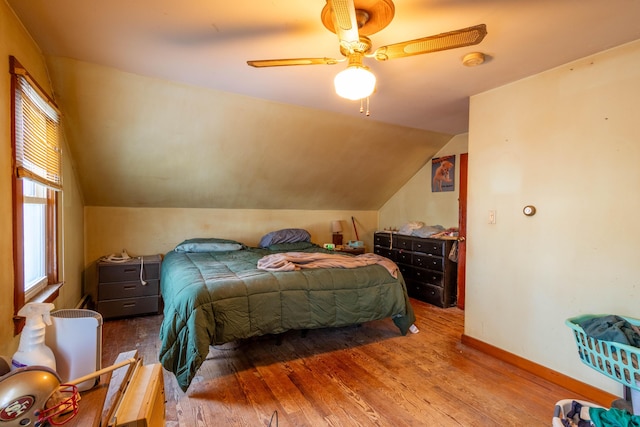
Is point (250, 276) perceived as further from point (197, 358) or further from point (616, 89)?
point (616, 89)

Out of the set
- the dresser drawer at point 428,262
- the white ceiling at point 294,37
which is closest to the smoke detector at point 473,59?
the white ceiling at point 294,37

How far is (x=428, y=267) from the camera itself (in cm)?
404

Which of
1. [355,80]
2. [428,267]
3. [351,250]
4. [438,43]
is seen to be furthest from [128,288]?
[438,43]

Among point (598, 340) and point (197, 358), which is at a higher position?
point (598, 340)

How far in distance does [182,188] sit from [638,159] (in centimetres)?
405

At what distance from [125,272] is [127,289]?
18cm

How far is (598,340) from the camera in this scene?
5.43 feet

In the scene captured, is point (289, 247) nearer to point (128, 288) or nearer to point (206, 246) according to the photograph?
point (206, 246)

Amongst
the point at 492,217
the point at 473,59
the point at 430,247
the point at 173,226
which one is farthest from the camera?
the point at 173,226

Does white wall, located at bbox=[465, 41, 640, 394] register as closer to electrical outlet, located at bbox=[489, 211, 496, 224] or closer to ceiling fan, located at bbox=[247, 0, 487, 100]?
electrical outlet, located at bbox=[489, 211, 496, 224]

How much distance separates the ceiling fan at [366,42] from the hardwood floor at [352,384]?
182cm

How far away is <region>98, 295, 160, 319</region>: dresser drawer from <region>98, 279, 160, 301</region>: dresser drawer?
43 mm

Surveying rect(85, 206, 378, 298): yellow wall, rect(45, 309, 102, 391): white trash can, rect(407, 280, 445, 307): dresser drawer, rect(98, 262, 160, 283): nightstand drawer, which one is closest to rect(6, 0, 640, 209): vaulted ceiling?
rect(85, 206, 378, 298): yellow wall

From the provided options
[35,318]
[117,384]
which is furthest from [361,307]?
[35,318]
